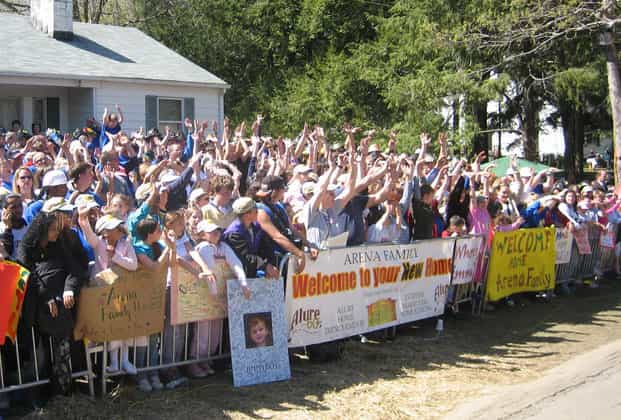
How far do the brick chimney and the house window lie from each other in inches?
148

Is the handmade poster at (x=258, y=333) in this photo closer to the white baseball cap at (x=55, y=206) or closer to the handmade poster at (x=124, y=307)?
the handmade poster at (x=124, y=307)

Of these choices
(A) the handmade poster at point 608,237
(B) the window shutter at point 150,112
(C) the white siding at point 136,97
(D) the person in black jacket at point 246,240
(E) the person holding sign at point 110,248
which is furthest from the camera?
(B) the window shutter at point 150,112

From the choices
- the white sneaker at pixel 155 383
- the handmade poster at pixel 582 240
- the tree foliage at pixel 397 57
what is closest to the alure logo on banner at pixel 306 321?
the white sneaker at pixel 155 383

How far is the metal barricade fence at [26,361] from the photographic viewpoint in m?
6.38

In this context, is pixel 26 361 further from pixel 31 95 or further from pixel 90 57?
pixel 90 57

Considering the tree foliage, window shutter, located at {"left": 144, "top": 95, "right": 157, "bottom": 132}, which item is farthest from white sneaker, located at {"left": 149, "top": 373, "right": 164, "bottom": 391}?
window shutter, located at {"left": 144, "top": 95, "right": 157, "bottom": 132}

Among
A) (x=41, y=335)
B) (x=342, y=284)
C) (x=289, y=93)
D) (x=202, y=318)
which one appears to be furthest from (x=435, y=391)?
(x=289, y=93)

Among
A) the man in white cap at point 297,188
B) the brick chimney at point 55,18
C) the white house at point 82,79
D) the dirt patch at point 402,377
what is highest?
the brick chimney at point 55,18

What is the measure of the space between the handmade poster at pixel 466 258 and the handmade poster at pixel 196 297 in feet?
13.7

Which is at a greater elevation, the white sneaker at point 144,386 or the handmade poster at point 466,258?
the handmade poster at point 466,258

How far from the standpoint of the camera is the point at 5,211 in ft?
23.0

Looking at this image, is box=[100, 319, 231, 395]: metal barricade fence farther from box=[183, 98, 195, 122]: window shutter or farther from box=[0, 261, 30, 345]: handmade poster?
box=[183, 98, 195, 122]: window shutter

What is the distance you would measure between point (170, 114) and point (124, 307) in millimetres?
17697

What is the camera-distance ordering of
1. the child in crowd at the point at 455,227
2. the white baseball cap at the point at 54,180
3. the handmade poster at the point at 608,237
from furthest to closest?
the handmade poster at the point at 608,237 → the child in crowd at the point at 455,227 → the white baseball cap at the point at 54,180
